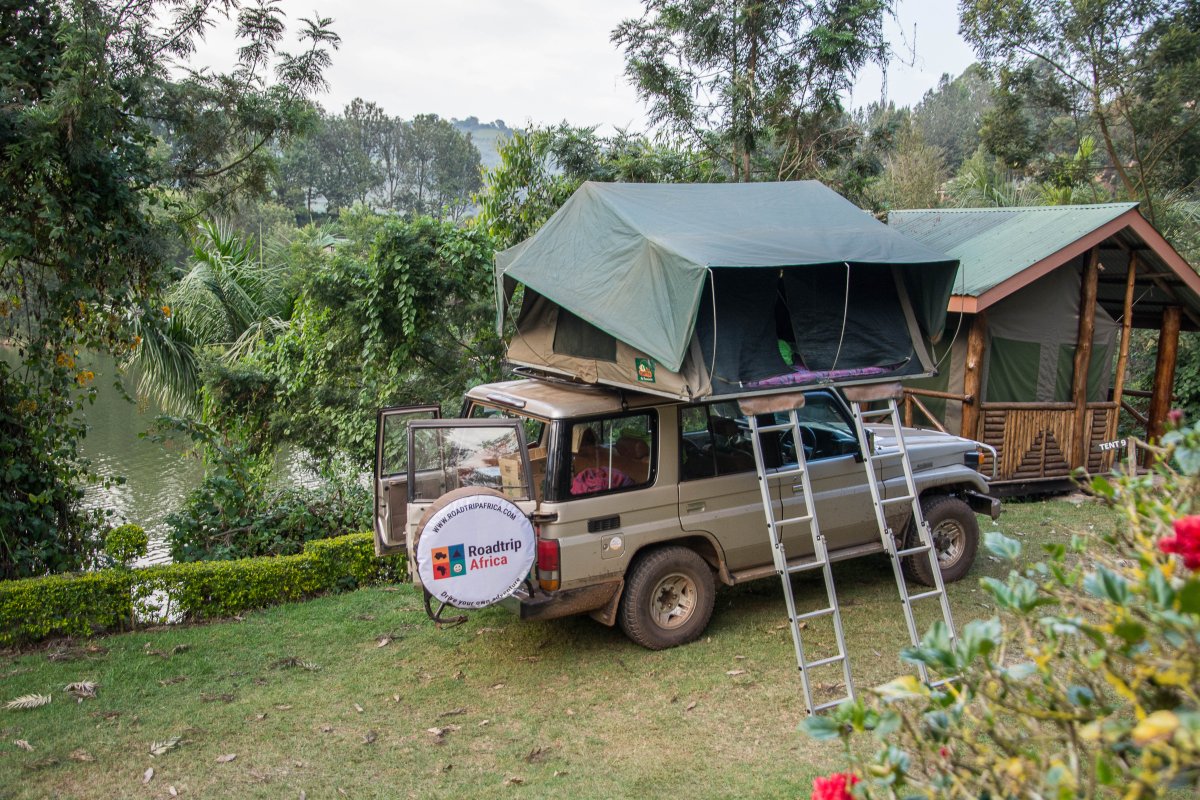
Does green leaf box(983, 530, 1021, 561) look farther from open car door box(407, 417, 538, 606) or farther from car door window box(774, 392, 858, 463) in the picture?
car door window box(774, 392, 858, 463)

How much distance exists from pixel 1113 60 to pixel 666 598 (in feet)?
50.2

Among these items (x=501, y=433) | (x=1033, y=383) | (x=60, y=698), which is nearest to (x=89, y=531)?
(x=60, y=698)

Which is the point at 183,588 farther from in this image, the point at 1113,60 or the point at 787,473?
the point at 1113,60

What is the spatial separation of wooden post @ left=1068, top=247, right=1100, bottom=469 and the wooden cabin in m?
0.01

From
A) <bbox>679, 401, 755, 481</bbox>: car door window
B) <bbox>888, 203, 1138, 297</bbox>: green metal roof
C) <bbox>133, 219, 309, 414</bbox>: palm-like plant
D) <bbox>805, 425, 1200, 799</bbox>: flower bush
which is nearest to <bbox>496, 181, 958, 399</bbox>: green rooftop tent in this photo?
<bbox>679, 401, 755, 481</bbox>: car door window

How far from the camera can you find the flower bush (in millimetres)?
1722

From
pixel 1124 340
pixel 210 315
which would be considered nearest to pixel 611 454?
pixel 1124 340

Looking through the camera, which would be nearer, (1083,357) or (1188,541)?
(1188,541)

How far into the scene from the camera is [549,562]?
20.6ft

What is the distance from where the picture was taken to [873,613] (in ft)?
24.7

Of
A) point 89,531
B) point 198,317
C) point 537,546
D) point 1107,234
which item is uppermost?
point 1107,234

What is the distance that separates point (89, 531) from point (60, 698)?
9.73ft

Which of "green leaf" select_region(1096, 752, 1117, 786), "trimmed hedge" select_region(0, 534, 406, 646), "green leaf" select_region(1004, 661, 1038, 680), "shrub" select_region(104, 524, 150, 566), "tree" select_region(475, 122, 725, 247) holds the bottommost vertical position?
"trimmed hedge" select_region(0, 534, 406, 646)

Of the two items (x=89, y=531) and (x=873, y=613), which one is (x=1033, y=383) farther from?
(x=89, y=531)
